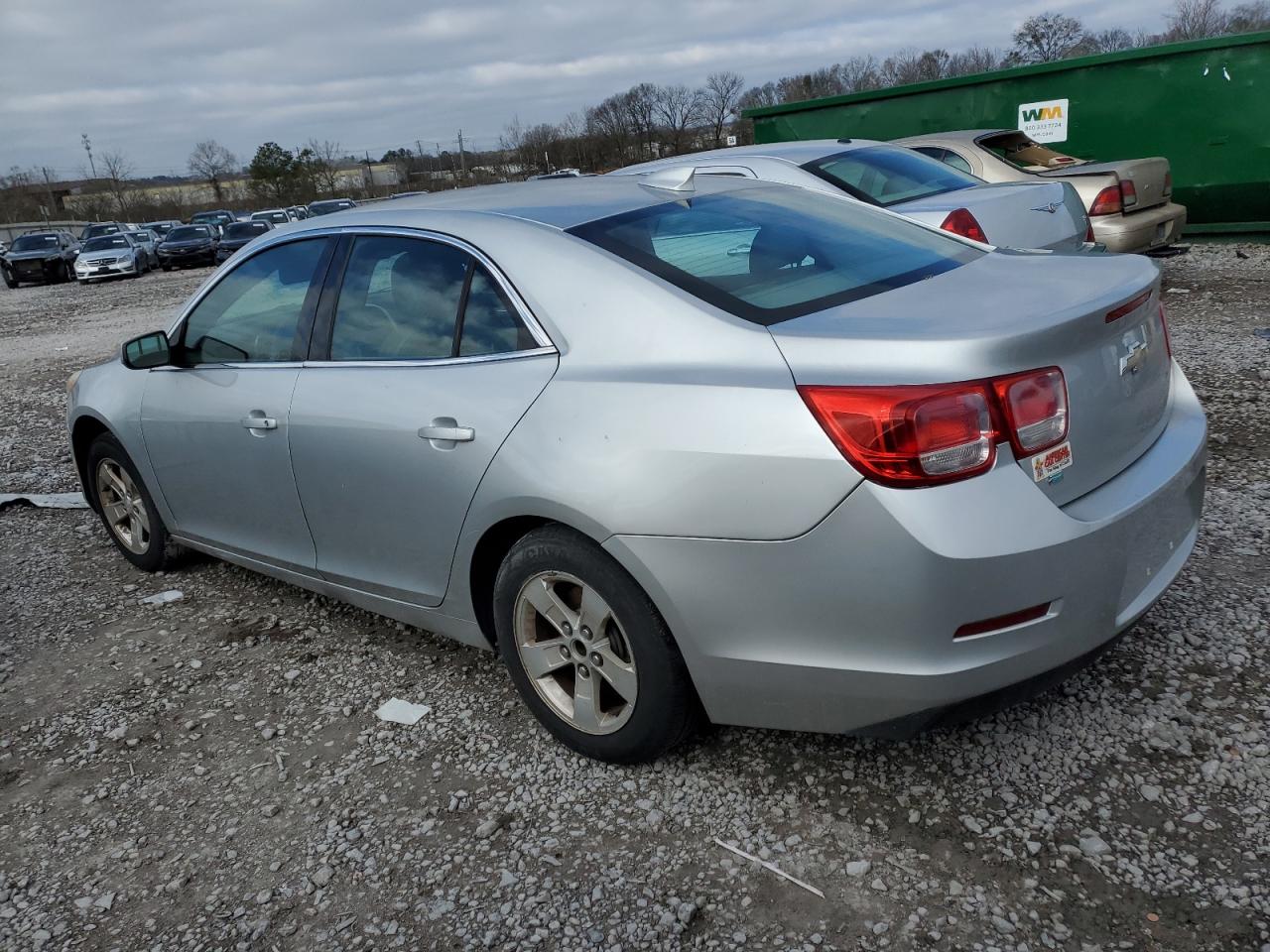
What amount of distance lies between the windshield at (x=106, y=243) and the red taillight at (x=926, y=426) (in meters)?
31.2

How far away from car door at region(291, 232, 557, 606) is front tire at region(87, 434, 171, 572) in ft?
4.97

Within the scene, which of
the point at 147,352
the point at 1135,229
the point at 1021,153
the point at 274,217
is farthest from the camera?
the point at 274,217

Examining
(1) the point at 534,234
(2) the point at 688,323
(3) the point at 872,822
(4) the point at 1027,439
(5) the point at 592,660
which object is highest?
(1) the point at 534,234

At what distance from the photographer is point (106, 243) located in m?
29.4

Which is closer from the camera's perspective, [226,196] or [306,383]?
[306,383]

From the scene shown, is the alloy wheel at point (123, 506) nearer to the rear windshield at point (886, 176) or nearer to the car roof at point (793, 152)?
the car roof at point (793, 152)

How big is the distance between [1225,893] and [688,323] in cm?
178

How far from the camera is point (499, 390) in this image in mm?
2916

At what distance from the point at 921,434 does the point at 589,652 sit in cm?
114

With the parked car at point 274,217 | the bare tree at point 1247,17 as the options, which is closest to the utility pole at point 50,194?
the parked car at point 274,217

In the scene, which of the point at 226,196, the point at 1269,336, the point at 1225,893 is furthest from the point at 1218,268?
the point at 226,196

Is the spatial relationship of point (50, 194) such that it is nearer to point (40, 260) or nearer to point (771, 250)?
point (40, 260)

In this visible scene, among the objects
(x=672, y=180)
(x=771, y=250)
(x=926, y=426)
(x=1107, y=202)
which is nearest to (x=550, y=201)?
(x=672, y=180)

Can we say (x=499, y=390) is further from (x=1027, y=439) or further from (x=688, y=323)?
(x=1027, y=439)
